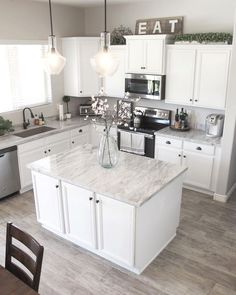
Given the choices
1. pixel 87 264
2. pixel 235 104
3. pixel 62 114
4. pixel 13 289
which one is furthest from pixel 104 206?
pixel 62 114

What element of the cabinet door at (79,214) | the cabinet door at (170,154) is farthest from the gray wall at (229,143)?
the cabinet door at (79,214)

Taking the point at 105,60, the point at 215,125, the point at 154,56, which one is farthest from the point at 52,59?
the point at 215,125

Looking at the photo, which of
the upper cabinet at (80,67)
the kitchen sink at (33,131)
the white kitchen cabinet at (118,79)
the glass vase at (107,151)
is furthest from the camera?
the upper cabinet at (80,67)

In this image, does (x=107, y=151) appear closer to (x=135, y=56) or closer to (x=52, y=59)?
(x=52, y=59)

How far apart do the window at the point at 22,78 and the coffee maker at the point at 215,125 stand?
115 inches

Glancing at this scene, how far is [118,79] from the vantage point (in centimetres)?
545

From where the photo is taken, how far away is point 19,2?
15.7 ft

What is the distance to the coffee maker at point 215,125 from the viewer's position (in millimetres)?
4492

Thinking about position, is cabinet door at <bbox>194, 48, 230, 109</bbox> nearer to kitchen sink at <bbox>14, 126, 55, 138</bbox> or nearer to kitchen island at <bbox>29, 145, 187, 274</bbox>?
kitchen island at <bbox>29, 145, 187, 274</bbox>

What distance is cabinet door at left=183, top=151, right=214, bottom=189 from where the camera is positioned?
14.8 feet

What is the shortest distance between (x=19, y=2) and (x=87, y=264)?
4.11 metres

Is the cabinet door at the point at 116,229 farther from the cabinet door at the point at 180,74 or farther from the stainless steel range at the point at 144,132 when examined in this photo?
the cabinet door at the point at 180,74

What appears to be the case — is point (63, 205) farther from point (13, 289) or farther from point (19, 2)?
point (19, 2)

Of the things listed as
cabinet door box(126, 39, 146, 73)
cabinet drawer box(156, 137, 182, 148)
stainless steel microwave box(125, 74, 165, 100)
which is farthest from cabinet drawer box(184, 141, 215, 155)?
cabinet door box(126, 39, 146, 73)
